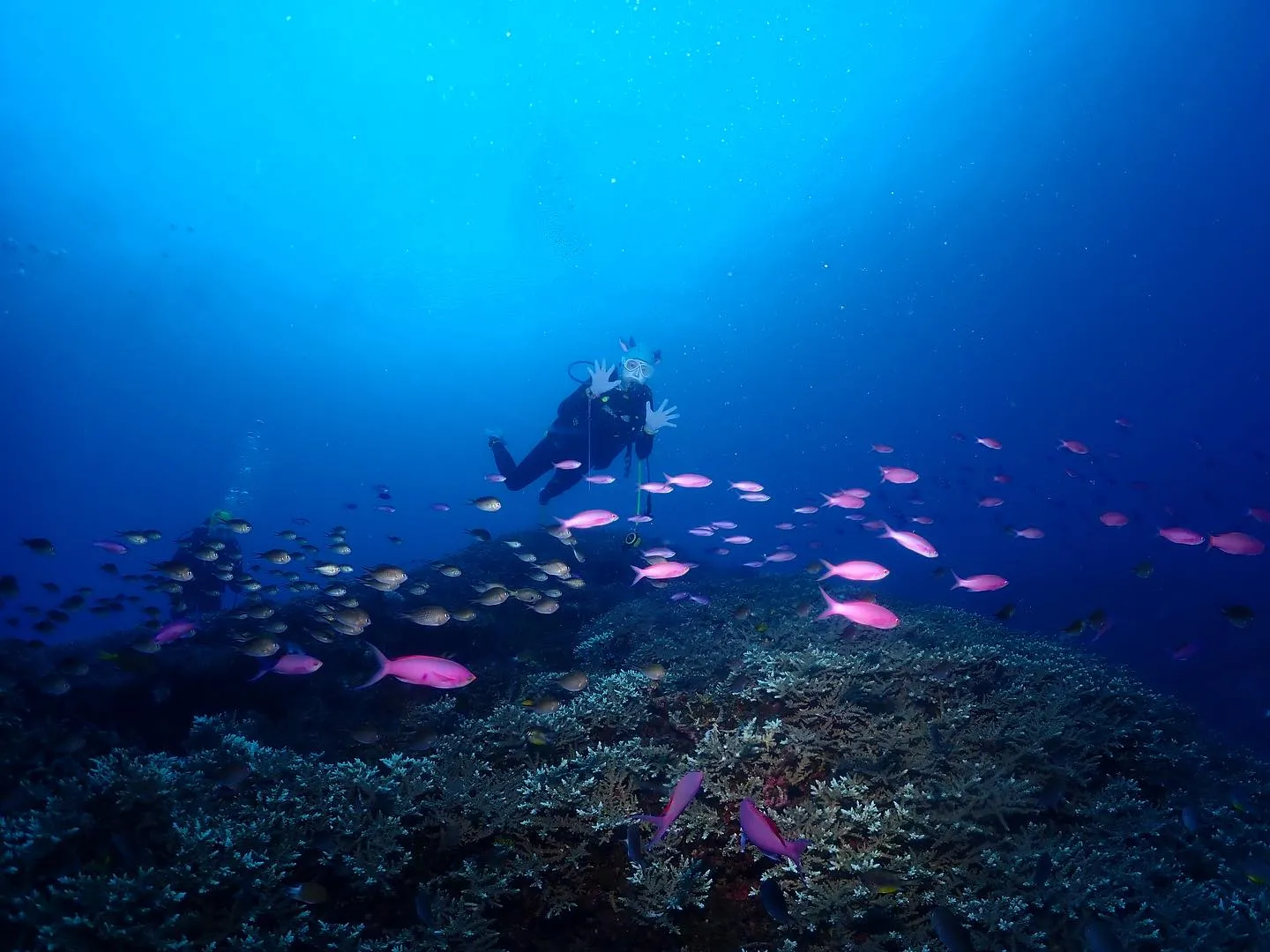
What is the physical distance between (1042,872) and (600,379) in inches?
380

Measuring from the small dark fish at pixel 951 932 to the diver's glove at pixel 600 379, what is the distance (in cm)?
963

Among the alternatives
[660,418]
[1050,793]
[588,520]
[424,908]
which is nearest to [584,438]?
[660,418]

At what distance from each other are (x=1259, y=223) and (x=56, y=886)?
282 feet

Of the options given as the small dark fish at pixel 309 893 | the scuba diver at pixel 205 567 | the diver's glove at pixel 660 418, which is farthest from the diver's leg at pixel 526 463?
the small dark fish at pixel 309 893

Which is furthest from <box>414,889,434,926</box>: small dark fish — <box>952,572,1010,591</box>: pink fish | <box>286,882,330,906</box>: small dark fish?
<box>952,572,1010,591</box>: pink fish

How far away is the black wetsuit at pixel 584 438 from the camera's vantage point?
1215cm

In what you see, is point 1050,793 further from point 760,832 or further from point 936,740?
point 760,832

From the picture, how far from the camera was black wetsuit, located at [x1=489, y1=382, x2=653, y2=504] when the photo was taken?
39.9 ft

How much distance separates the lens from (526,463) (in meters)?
14.1

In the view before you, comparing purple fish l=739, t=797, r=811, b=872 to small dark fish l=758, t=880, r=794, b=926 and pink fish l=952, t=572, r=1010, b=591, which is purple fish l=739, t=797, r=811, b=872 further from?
pink fish l=952, t=572, r=1010, b=591

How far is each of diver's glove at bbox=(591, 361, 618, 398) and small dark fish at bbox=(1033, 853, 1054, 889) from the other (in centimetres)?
950

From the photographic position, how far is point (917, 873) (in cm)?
349

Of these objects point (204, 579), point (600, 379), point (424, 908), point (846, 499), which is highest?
point (600, 379)

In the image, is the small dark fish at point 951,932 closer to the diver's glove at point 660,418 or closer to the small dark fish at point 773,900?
the small dark fish at point 773,900
